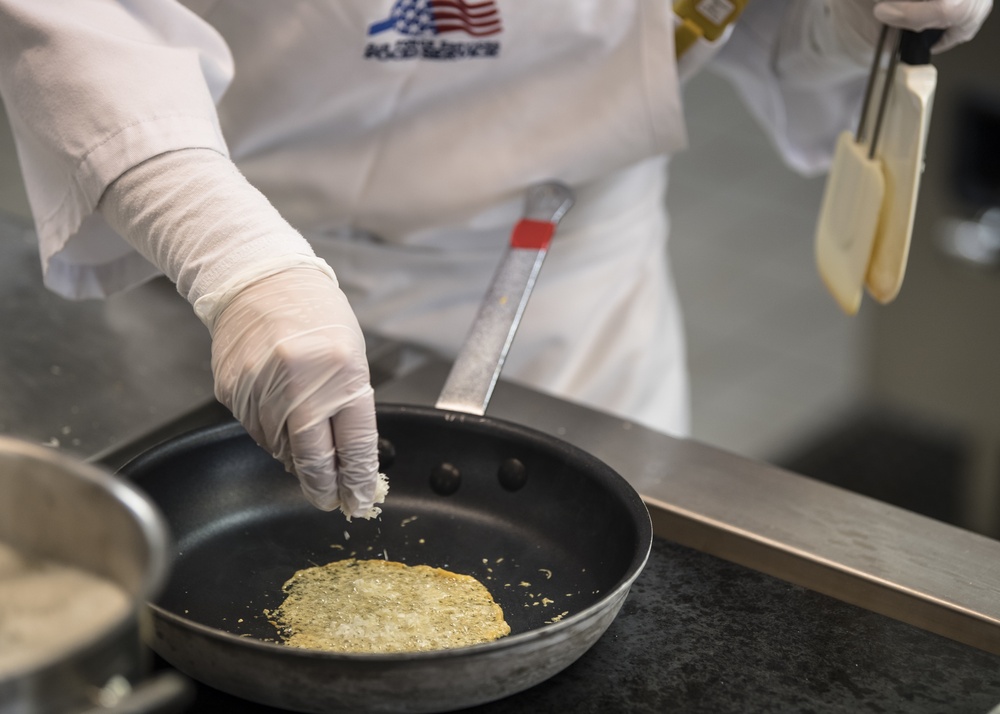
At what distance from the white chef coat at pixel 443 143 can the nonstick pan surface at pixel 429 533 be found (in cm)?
24

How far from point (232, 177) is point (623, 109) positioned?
0.45 metres

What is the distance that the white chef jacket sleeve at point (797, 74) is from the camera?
3.87ft

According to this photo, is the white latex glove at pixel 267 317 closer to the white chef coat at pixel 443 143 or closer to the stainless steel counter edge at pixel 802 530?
the white chef coat at pixel 443 143

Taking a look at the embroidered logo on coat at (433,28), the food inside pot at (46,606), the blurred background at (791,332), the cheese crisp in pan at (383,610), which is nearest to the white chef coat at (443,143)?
the embroidered logo on coat at (433,28)

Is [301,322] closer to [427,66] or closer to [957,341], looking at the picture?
[427,66]

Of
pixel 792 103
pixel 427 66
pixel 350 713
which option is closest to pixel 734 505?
pixel 350 713

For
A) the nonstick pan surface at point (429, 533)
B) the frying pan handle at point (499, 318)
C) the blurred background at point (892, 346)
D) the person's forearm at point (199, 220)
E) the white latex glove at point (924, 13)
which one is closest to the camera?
the nonstick pan surface at point (429, 533)

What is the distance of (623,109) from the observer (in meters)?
1.06

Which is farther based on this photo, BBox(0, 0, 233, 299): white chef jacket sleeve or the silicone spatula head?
the silicone spatula head

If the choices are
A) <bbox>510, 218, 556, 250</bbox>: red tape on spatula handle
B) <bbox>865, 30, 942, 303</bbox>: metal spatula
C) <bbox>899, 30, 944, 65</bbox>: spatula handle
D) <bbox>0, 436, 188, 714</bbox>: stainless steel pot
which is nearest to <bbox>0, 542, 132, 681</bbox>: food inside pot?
<bbox>0, 436, 188, 714</bbox>: stainless steel pot

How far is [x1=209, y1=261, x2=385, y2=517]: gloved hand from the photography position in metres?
0.66

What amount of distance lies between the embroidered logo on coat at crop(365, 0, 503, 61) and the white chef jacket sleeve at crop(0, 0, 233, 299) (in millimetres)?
199

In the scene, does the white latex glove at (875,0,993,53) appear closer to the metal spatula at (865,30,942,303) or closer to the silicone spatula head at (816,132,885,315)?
the metal spatula at (865,30,942,303)

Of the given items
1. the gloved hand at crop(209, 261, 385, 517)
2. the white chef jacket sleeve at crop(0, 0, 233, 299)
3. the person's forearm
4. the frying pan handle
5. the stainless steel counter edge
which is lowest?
the stainless steel counter edge
